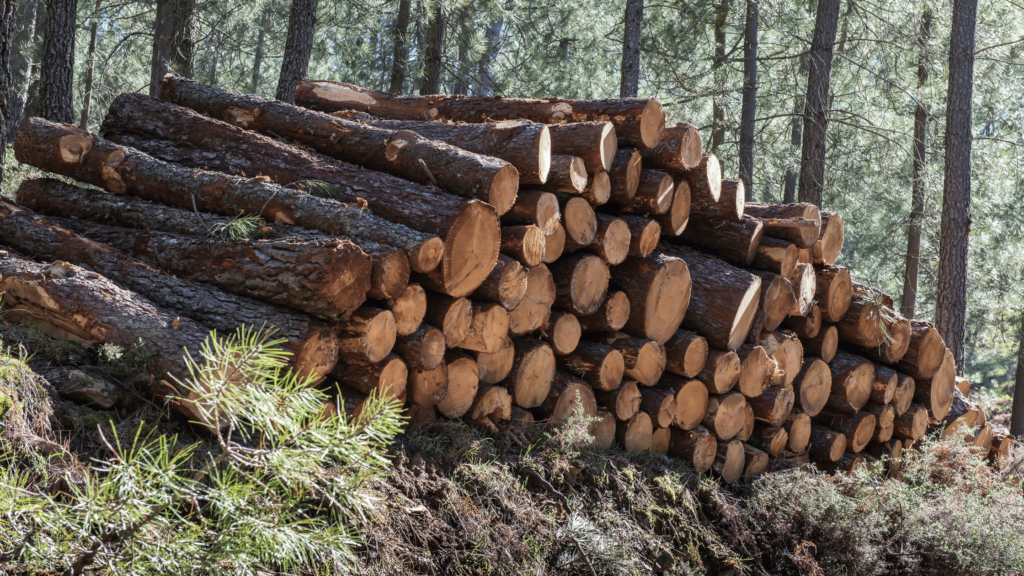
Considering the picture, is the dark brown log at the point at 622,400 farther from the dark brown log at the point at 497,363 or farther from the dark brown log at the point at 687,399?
the dark brown log at the point at 497,363

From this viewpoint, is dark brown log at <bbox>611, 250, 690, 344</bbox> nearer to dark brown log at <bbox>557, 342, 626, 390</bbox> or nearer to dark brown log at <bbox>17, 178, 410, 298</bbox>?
dark brown log at <bbox>557, 342, 626, 390</bbox>

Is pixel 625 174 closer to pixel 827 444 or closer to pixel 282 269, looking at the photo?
pixel 282 269

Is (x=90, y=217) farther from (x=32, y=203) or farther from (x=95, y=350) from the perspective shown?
(x=95, y=350)

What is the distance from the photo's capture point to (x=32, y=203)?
4664mm

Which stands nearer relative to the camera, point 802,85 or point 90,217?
point 90,217

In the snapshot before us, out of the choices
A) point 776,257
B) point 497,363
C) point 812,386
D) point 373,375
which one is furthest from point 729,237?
point 373,375

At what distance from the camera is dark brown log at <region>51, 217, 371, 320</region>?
316 cm

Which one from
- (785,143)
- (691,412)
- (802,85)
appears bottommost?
(691,412)

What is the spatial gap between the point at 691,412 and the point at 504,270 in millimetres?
1800

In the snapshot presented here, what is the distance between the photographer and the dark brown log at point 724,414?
189 inches

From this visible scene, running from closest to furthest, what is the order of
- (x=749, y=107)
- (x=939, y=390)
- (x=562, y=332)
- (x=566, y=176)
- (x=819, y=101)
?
(x=566, y=176) < (x=562, y=332) < (x=939, y=390) < (x=819, y=101) < (x=749, y=107)

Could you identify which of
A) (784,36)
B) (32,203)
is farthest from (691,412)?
(784,36)

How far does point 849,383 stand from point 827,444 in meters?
0.48

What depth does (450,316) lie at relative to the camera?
3.66 m
